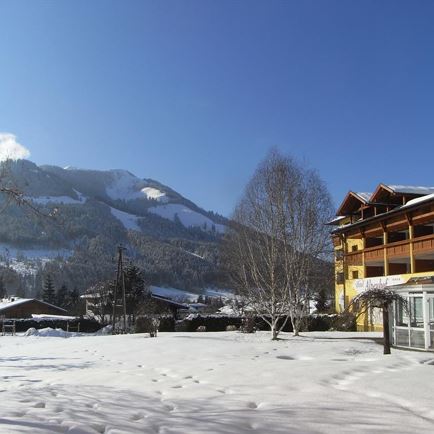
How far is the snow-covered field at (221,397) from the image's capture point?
6668mm

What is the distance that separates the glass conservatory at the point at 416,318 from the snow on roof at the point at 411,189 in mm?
15718

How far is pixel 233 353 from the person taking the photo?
17.6m

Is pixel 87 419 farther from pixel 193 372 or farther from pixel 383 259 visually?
pixel 383 259

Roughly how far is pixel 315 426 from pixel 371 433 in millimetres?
686

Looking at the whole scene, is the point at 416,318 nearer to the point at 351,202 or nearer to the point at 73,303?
the point at 351,202

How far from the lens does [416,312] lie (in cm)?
1988

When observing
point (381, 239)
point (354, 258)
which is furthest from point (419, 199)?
point (354, 258)

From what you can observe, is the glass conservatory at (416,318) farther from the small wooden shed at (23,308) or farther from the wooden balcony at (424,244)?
the small wooden shed at (23,308)

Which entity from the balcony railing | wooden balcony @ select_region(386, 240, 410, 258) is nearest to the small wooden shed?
the balcony railing

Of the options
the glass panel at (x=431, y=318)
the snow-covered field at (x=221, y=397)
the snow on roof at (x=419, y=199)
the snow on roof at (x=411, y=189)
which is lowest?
the snow-covered field at (x=221, y=397)

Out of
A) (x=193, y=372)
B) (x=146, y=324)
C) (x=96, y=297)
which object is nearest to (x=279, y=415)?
(x=193, y=372)

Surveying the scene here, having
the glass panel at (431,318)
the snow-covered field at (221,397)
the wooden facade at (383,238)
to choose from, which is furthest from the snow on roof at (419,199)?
the snow-covered field at (221,397)

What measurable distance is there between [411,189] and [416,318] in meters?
17.7

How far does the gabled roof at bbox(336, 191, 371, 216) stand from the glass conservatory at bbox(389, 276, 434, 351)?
20.1m
